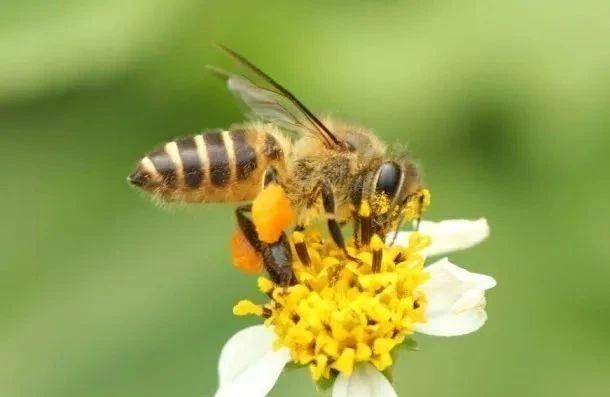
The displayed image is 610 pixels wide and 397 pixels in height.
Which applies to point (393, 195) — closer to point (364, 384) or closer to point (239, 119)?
point (364, 384)

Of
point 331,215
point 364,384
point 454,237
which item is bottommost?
point 364,384

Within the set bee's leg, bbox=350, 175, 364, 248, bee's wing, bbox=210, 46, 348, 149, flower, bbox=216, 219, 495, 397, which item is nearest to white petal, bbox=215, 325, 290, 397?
flower, bbox=216, 219, 495, 397

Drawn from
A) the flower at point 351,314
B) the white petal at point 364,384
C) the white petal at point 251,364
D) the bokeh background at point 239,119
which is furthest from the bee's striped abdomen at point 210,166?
the bokeh background at point 239,119

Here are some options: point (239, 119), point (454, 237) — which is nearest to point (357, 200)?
point (454, 237)

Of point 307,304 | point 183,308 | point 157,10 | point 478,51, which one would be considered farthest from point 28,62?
point 307,304

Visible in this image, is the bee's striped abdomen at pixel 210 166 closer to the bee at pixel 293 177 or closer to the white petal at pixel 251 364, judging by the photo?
the bee at pixel 293 177

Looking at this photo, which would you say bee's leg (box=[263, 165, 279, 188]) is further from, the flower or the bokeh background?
the bokeh background
